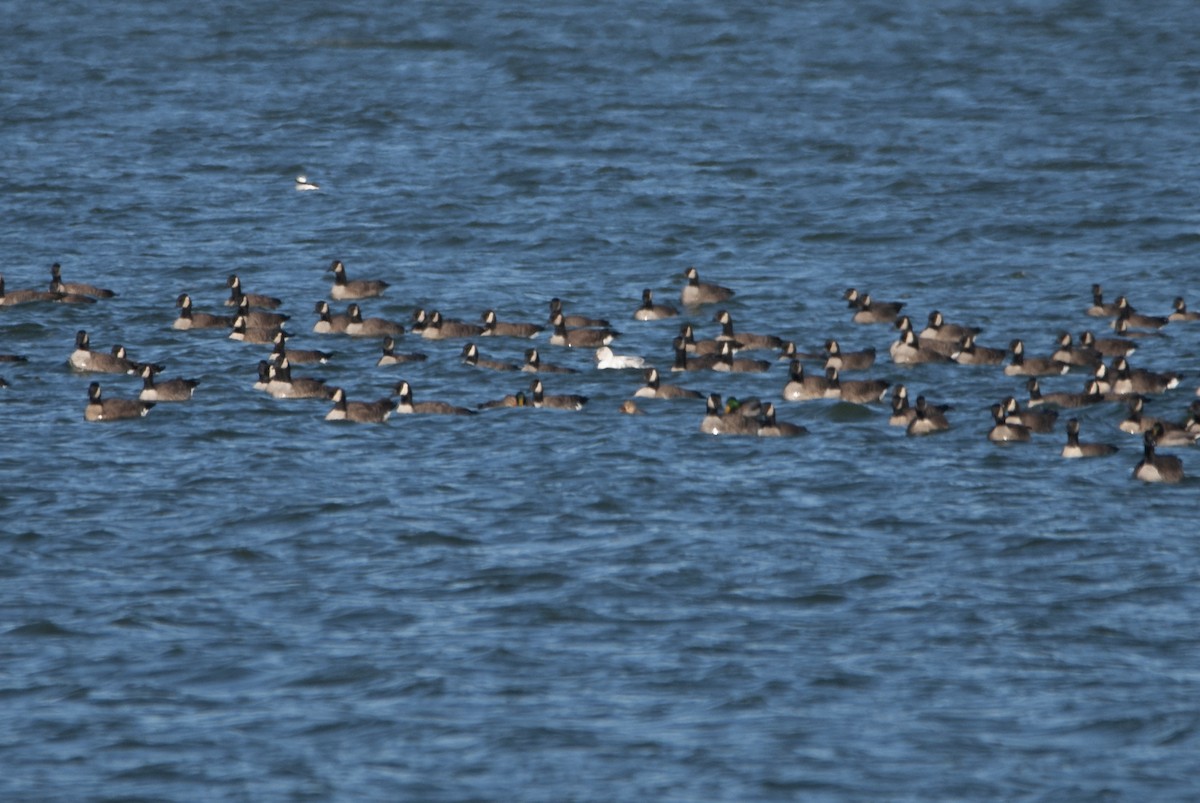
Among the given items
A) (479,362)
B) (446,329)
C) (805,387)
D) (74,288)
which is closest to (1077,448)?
(805,387)

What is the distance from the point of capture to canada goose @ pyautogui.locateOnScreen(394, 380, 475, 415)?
101ft

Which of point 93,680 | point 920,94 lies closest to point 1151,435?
point 93,680

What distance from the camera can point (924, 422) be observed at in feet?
A: 95.6

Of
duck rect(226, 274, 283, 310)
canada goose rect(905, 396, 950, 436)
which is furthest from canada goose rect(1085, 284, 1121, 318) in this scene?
duck rect(226, 274, 283, 310)

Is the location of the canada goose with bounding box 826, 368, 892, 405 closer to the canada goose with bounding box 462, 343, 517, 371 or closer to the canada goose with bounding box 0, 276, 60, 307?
the canada goose with bounding box 462, 343, 517, 371

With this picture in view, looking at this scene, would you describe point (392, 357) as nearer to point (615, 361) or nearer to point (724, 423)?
point (615, 361)

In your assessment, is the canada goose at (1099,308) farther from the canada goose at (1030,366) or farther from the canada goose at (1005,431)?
the canada goose at (1005,431)

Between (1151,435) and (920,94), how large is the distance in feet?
109

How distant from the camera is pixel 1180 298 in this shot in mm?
36031

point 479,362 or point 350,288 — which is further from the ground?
point 350,288

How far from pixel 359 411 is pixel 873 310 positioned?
928 centimetres

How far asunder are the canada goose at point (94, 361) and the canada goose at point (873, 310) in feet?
36.9

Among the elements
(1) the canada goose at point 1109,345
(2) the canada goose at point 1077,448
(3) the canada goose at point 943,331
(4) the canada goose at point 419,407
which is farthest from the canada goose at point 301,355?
(2) the canada goose at point 1077,448

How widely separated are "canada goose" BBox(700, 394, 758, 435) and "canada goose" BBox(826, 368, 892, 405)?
5.97ft
